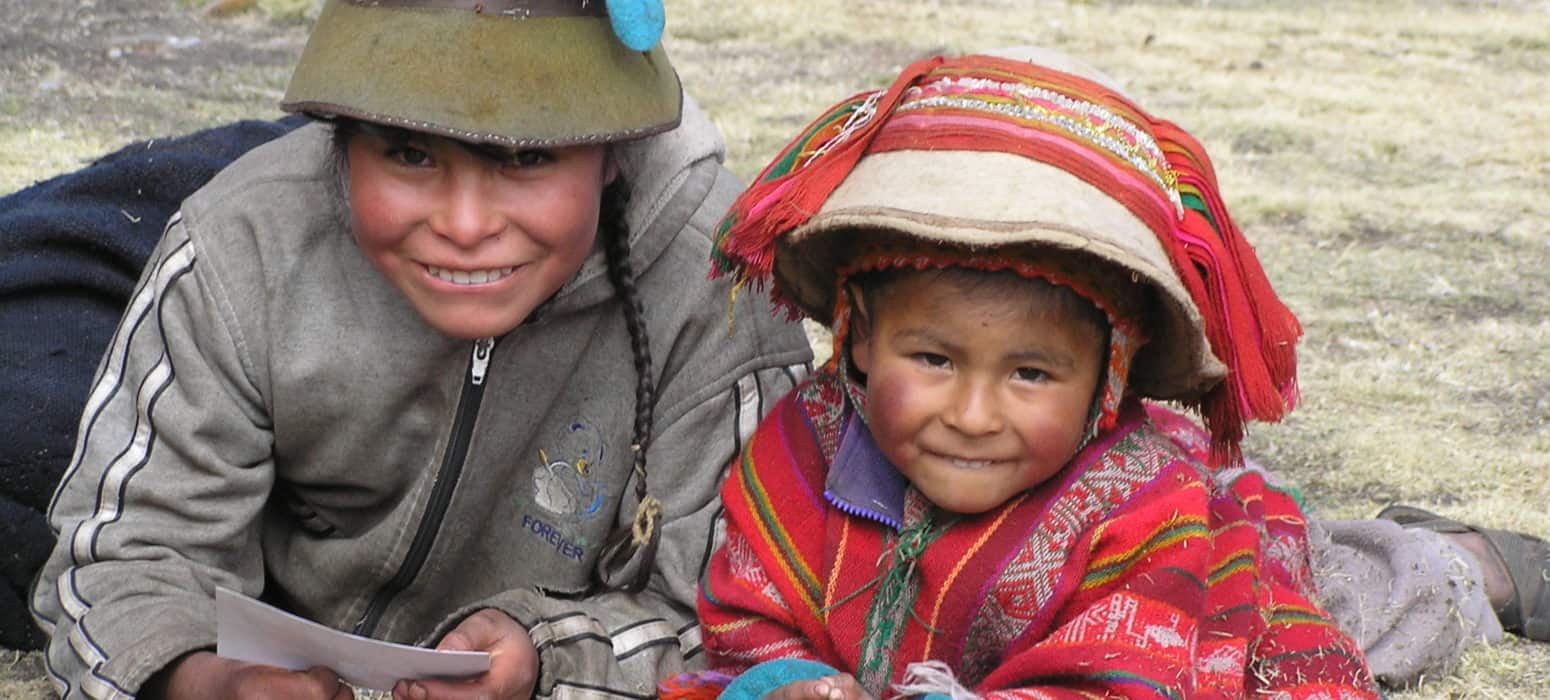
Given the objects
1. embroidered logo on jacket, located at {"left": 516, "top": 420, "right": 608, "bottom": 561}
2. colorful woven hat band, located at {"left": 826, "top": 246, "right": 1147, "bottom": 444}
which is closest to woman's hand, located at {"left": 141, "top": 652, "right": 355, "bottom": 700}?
embroidered logo on jacket, located at {"left": 516, "top": 420, "right": 608, "bottom": 561}

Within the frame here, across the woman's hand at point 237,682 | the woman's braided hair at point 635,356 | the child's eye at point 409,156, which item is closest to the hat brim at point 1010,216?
the woman's braided hair at point 635,356

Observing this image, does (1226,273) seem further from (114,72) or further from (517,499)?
(114,72)

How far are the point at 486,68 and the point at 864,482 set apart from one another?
0.80 meters

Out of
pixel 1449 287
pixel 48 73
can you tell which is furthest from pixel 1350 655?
pixel 48 73

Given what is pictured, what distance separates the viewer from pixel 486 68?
7.91 feet

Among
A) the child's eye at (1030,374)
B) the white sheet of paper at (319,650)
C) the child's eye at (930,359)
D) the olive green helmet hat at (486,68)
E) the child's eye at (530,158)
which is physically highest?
the olive green helmet hat at (486,68)

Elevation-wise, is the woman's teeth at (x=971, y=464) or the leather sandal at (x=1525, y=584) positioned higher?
the woman's teeth at (x=971, y=464)

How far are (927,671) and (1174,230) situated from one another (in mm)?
683

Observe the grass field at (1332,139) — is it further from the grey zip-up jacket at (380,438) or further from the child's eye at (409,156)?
the child's eye at (409,156)

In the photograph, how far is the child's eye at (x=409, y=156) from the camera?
2480 millimetres

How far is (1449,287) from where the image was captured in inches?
207

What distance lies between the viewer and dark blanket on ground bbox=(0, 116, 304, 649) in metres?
3.01

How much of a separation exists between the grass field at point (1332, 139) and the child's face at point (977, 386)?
1.13m

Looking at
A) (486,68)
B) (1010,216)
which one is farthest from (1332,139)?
(486,68)
